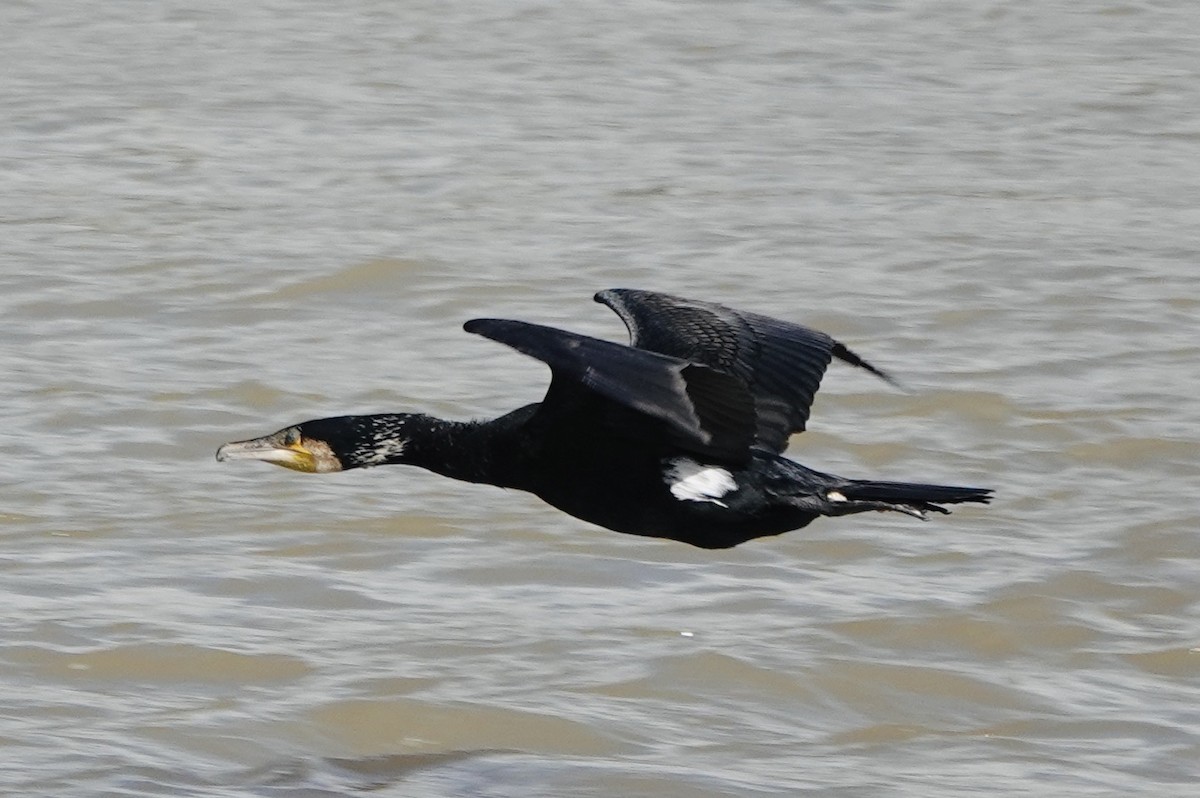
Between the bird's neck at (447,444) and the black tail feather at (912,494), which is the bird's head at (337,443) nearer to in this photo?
the bird's neck at (447,444)

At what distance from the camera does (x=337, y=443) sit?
5367 millimetres

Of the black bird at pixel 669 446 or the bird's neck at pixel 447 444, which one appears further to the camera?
the bird's neck at pixel 447 444

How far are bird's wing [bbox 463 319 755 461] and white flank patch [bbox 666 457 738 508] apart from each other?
0.28 metres

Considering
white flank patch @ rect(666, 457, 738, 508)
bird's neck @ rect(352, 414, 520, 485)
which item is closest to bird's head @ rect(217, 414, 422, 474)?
bird's neck @ rect(352, 414, 520, 485)

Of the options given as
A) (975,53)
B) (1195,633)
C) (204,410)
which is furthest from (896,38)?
(1195,633)

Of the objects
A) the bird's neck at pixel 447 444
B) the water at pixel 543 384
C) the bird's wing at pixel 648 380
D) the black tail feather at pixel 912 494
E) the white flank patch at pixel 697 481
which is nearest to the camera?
the bird's wing at pixel 648 380

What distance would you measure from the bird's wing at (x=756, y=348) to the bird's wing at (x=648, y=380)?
23.3 inches

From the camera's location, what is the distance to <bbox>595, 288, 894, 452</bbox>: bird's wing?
17.6ft

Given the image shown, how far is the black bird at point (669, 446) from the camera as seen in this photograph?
16.2 feet

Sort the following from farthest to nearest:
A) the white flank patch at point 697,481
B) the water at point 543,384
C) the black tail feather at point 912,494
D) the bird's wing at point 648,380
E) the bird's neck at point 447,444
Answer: the water at point 543,384
the bird's neck at point 447,444
the white flank patch at point 697,481
the black tail feather at point 912,494
the bird's wing at point 648,380

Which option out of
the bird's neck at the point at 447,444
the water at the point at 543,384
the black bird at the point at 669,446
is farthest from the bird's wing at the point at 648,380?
the water at the point at 543,384

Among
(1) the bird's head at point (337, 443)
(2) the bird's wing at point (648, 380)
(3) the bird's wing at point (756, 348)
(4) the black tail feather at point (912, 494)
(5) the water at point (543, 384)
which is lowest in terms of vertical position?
(5) the water at point (543, 384)

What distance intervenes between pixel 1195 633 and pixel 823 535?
3.72ft

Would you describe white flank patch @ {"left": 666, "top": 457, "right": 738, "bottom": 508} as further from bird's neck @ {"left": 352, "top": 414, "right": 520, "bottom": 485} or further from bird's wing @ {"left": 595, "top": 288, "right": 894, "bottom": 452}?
bird's neck @ {"left": 352, "top": 414, "right": 520, "bottom": 485}
